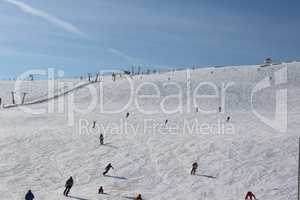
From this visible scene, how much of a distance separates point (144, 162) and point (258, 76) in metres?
48.0

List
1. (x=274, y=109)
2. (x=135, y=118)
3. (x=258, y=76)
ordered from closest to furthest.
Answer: (x=135, y=118) < (x=274, y=109) < (x=258, y=76)

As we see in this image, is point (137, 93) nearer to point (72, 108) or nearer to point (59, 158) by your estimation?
point (72, 108)

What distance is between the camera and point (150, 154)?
3488cm

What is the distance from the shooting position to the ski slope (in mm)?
27562

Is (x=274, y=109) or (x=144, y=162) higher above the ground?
(x=274, y=109)

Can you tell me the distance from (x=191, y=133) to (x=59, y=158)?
12.8m

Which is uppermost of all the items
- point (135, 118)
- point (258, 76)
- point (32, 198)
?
point (258, 76)

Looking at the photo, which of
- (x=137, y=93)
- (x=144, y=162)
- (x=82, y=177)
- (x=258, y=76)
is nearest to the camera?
(x=82, y=177)

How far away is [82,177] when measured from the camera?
3038cm

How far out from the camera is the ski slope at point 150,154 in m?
27.6

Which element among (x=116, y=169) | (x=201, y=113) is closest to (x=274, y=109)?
(x=201, y=113)

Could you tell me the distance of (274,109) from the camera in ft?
181

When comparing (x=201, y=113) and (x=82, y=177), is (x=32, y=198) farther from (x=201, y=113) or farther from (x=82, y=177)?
(x=201, y=113)

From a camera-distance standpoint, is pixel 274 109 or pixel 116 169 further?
pixel 274 109
